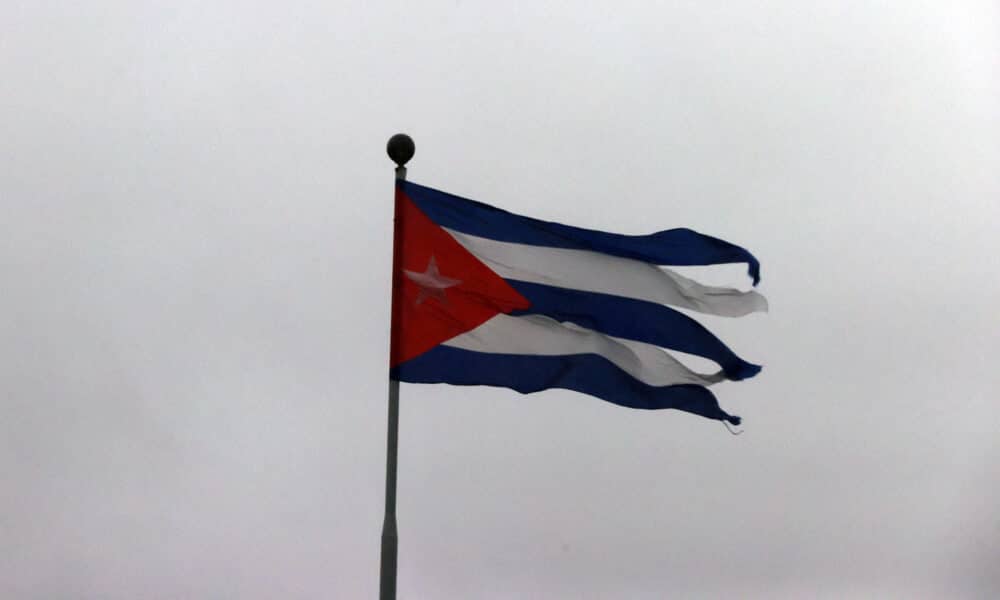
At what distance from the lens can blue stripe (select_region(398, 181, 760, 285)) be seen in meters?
22.5

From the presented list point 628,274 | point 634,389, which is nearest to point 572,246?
point 628,274

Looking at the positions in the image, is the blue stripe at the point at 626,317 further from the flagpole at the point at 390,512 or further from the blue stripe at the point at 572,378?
the flagpole at the point at 390,512

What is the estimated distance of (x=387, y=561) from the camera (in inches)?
844

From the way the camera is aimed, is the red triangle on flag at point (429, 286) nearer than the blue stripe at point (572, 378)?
Yes

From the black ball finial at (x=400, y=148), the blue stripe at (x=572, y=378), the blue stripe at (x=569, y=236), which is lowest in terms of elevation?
the blue stripe at (x=572, y=378)

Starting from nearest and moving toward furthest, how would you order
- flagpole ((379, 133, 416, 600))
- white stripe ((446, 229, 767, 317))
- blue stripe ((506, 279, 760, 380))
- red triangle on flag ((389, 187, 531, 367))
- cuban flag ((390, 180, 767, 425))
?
flagpole ((379, 133, 416, 600)) → red triangle on flag ((389, 187, 531, 367)) → cuban flag ((390, 180, 767, 425)) → white stripe ((446, 229, 767, 317)) → blue stripe ((506, 279, 760, 380))

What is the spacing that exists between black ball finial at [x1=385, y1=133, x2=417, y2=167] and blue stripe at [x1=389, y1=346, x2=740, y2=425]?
2.88m

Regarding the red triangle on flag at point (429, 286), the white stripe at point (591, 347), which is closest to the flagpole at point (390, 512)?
the red triangle on flag at point (429, 286)

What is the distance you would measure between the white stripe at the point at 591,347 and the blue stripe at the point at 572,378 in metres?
0.10

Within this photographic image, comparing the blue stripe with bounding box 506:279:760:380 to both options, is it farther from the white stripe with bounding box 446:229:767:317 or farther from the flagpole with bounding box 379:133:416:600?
the flagpole with bounding box 379:133:416:600

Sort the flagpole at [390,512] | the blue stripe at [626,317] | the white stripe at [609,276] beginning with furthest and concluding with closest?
the blue stripe at [626,317] → the white stripe at [609,276] → the flagpole at [390,512]

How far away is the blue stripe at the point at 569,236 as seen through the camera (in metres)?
22.5

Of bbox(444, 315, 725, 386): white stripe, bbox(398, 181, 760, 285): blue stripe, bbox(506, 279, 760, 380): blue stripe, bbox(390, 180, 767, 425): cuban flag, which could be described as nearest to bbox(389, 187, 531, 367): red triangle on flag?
bbox(390, 180, 767, 425): cuban flag

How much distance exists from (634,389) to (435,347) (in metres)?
3.26
